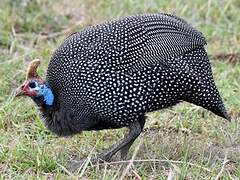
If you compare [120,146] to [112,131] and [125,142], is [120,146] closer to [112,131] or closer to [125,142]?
[125,142]

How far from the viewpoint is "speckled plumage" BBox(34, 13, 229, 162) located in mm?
4613

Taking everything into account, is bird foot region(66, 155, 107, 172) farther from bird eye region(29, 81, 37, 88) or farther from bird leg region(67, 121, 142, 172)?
bird eye region(29, 81, 37, 88)

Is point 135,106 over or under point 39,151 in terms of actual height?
over

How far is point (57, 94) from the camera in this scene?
4.79 meters

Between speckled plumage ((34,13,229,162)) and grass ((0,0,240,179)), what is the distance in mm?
275

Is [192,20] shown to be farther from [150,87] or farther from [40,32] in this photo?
[150,87]

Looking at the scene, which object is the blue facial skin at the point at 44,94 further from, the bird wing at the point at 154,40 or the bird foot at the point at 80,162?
the bird wing at the point at 154,40

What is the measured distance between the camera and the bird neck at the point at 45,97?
477 cm

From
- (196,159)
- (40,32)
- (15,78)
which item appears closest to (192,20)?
(40,32)

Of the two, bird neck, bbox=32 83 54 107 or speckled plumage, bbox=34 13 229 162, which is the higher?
speckled plumage, bbox=34 13 229 162

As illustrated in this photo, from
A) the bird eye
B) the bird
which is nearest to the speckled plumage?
the bird

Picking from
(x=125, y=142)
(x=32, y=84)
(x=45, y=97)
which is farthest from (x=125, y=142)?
(x=32, y=84)

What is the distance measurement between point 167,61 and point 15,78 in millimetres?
1767

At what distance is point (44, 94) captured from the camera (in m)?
Answer: 4.79
